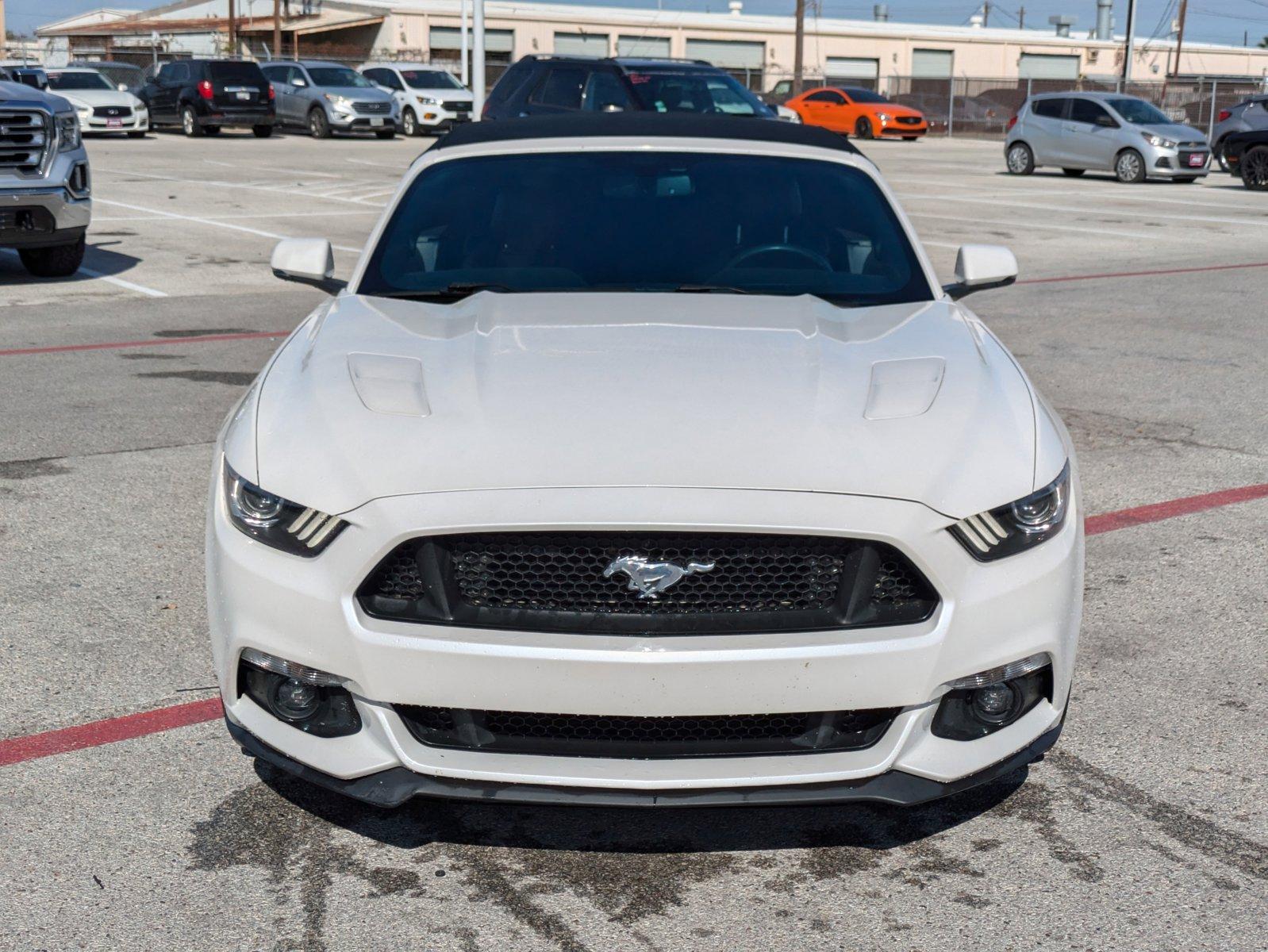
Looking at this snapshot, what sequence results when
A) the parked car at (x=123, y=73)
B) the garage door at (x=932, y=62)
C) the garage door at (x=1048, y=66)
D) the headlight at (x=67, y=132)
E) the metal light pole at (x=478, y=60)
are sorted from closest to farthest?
the headlight at (x=67, y=132), the metal light pole at (x=478, y=60), the parked car at (x=123, y=73), the garage door at (x=932, y=62), the garage door at (x=1048, y=66)

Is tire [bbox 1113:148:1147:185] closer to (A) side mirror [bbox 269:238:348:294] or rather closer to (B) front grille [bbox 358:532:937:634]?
(A) side mirror [bbox 269:238:348:294]

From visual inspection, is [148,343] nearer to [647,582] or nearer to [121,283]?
[121,283]

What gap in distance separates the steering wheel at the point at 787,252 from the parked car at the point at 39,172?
8.34 metres

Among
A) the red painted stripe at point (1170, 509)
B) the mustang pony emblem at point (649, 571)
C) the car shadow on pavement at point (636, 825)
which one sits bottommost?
the red painted stripe at point (1170, 509)

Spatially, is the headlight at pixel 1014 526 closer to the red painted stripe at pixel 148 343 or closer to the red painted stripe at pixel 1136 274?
the red painted stripe at pixel 148 343

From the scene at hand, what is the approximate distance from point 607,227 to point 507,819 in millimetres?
1943

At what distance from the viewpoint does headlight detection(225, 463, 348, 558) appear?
2955mm

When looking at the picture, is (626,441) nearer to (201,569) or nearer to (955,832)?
(955,832)

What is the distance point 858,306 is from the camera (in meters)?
4.17

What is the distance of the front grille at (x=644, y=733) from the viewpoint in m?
2.90

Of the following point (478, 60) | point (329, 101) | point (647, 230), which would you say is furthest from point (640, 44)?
point (647, 230)

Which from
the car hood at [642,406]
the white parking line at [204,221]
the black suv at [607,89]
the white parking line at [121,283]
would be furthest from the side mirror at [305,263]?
the black suv at [607,89]

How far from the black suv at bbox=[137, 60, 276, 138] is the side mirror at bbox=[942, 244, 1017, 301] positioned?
31623mm

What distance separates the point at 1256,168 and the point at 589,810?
80.4ft
